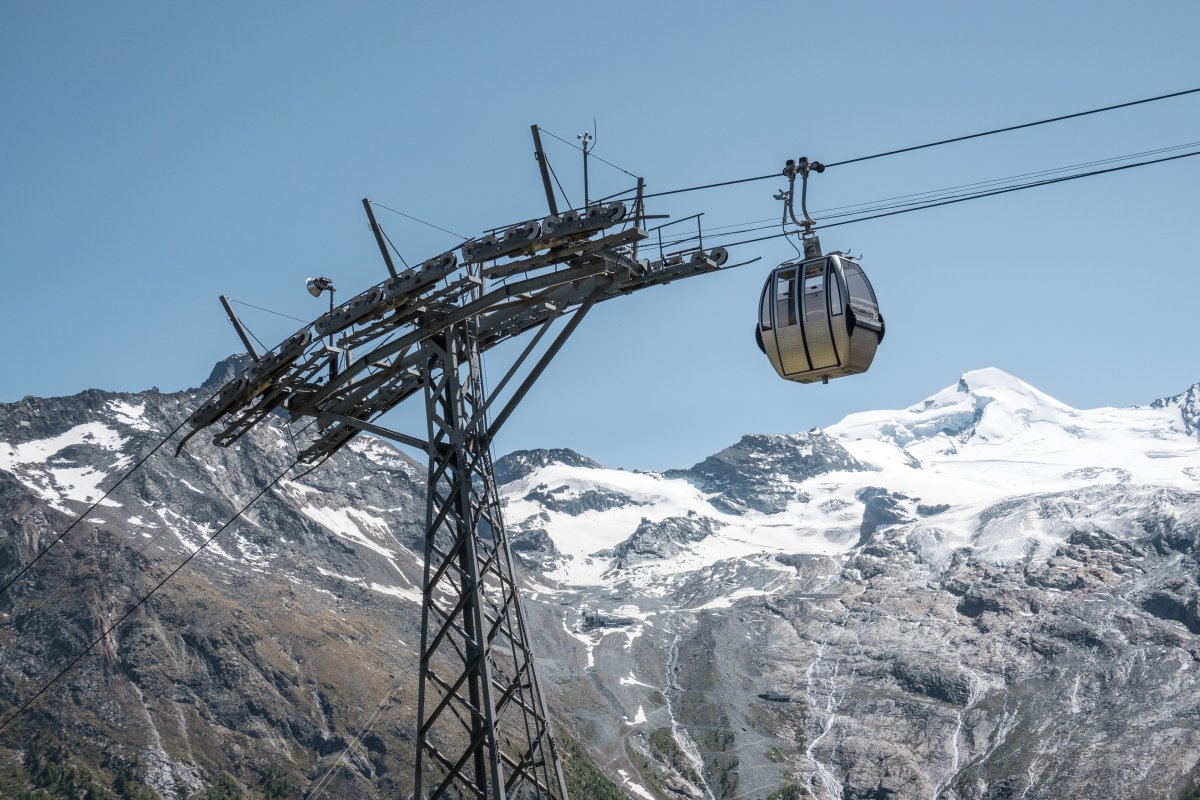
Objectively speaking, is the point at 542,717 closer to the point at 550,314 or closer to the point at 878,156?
the point at 550,314

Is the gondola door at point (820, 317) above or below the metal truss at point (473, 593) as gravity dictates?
above

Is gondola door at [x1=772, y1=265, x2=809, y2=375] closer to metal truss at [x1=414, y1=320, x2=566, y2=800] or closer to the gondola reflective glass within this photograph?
the gondola reflective glass

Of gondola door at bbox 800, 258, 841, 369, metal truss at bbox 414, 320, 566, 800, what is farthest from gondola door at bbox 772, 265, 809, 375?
metal truss at bbox 414, 320, 566, 800

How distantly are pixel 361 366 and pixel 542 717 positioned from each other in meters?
8.01

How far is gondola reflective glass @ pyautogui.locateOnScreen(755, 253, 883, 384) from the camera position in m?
25.2

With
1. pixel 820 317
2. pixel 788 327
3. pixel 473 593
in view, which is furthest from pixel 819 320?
pixel 473 593

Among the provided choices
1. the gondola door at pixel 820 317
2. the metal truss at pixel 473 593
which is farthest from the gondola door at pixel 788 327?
the metal truss at pixel 473 593

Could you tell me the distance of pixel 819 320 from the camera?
25.2 metres

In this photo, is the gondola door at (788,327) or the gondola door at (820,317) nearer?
the gondola door at (820,317)

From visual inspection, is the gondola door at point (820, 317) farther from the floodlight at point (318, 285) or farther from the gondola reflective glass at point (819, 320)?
the floodlight at point (318, 285)

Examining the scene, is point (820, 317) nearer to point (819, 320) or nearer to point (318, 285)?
point (819, 320)

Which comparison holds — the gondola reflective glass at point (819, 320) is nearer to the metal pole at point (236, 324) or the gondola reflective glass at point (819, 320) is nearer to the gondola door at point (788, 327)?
the gondola door at point (788, 327)

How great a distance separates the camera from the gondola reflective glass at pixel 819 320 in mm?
25203

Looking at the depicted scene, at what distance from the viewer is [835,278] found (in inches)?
1001
